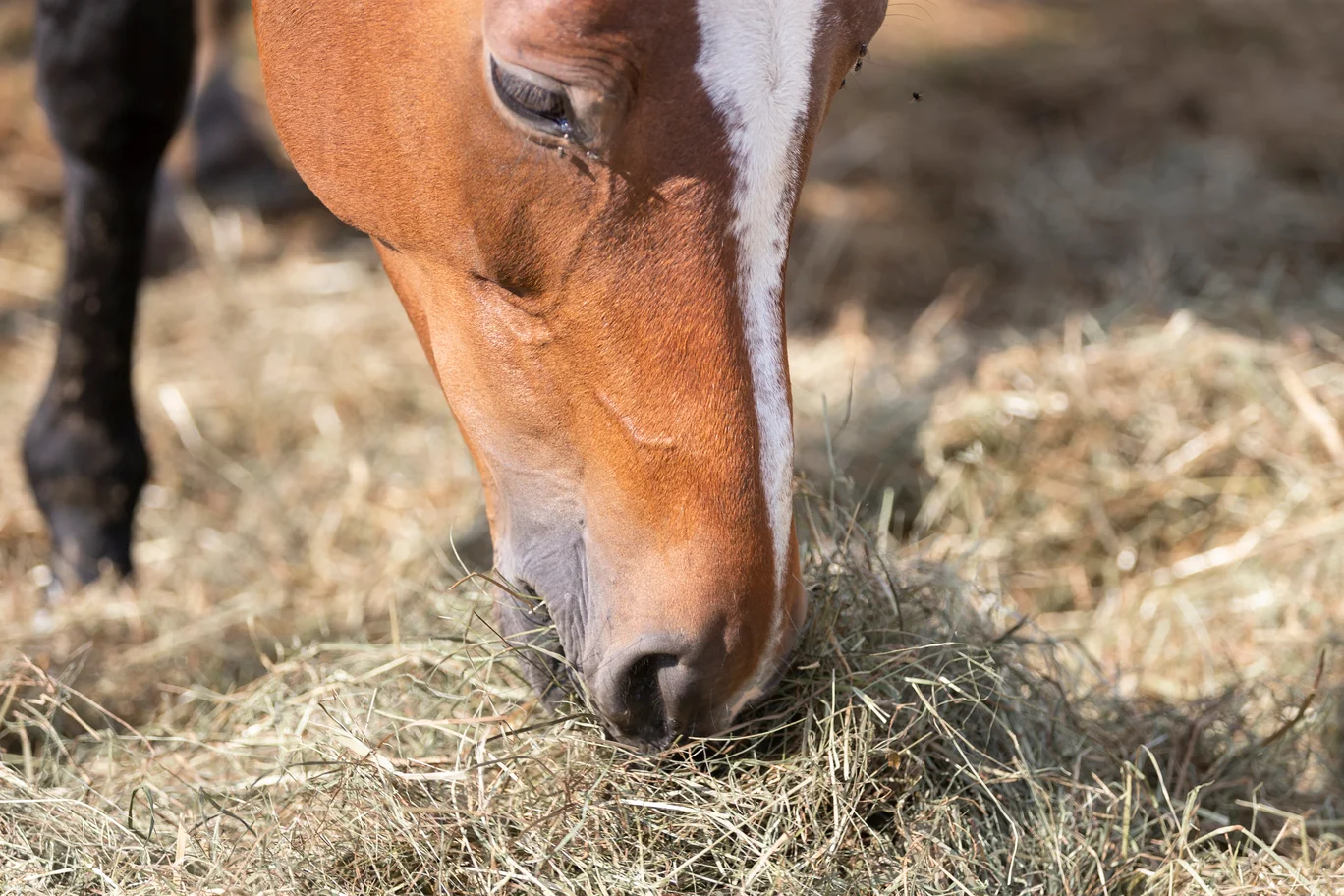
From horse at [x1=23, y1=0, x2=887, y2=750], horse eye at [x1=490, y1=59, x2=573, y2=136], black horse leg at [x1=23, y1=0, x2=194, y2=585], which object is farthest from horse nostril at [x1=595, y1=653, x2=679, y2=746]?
black horse leg at [x1=23, y1=0, x2=194, y2=585]

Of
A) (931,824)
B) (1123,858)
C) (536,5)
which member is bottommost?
(1123,858)

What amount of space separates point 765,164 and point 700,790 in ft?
2.54

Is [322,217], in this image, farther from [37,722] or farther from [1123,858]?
[1123,858]

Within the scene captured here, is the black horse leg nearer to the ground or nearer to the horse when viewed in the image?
the ground

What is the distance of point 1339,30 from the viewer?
563 centimetres

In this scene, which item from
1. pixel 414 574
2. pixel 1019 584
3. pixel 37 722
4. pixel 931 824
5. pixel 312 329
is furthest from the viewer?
pixel 312 329

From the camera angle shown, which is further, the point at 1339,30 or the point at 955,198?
the point at 1339,30

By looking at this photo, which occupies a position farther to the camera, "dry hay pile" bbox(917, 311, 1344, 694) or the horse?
"dry hay pile" bbox(917, 311, 1344, 694)

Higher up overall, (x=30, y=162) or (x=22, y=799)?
(x=22, y=799)

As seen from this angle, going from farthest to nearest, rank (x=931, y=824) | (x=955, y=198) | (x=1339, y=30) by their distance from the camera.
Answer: (x=1339, y=30) → (x=955, y=198) → (x=931, y=824)

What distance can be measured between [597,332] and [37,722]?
110 centimetres

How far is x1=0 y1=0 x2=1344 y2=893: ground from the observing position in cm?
154

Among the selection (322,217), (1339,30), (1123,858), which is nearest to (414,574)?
(1123,858)

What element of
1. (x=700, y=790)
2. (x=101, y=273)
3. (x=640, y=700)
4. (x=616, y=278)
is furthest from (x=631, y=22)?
(x=101, y=273)
